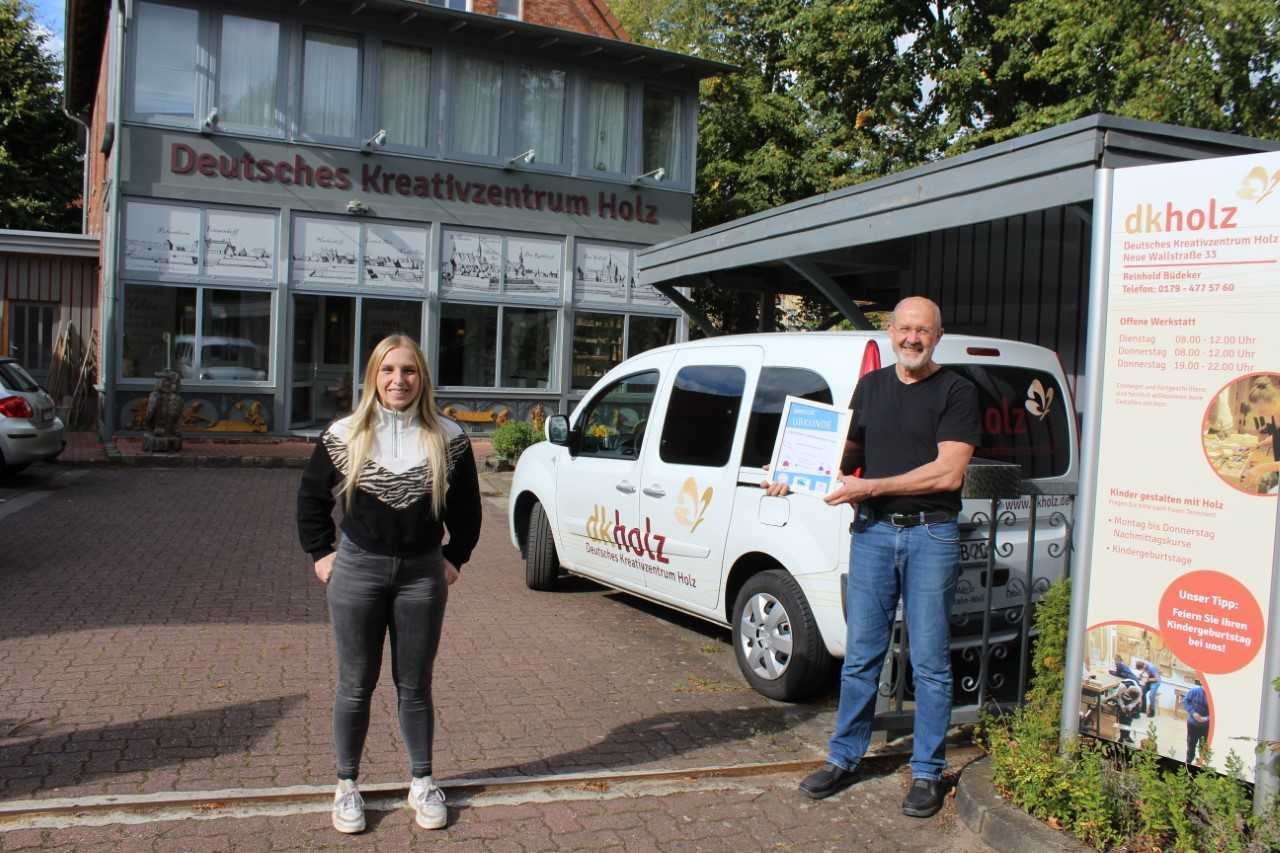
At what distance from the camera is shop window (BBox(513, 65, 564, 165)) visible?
19.8 metres

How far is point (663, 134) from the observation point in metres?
21.1

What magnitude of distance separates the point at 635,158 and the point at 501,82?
290 centimetres

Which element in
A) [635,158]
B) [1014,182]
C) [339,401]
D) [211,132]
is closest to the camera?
[1014,182]

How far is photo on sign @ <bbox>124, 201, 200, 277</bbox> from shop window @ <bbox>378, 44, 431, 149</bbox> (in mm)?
3661

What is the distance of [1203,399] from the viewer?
3.73 metres

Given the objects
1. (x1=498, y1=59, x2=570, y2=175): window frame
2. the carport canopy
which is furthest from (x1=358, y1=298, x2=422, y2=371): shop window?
the carport canopy

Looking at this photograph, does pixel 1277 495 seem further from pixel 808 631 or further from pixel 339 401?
pixel 339 401

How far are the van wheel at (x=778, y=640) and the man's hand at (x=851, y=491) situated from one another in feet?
4.24

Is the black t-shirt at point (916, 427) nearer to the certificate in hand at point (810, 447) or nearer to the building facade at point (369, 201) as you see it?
the certificate in hand at point (810, 447)

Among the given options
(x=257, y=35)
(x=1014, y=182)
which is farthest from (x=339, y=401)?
(x=1014, y=182)

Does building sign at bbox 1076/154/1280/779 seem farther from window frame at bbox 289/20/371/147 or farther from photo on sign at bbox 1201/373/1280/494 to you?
window frame at bbox 289/20/371/147

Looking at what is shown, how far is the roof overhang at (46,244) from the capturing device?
1953cm

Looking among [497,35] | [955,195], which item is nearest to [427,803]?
[955,195]

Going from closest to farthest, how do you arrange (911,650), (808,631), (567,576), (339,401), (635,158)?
(911,650)
(808,631)
(567,576)
(339,401)
(635,158)
